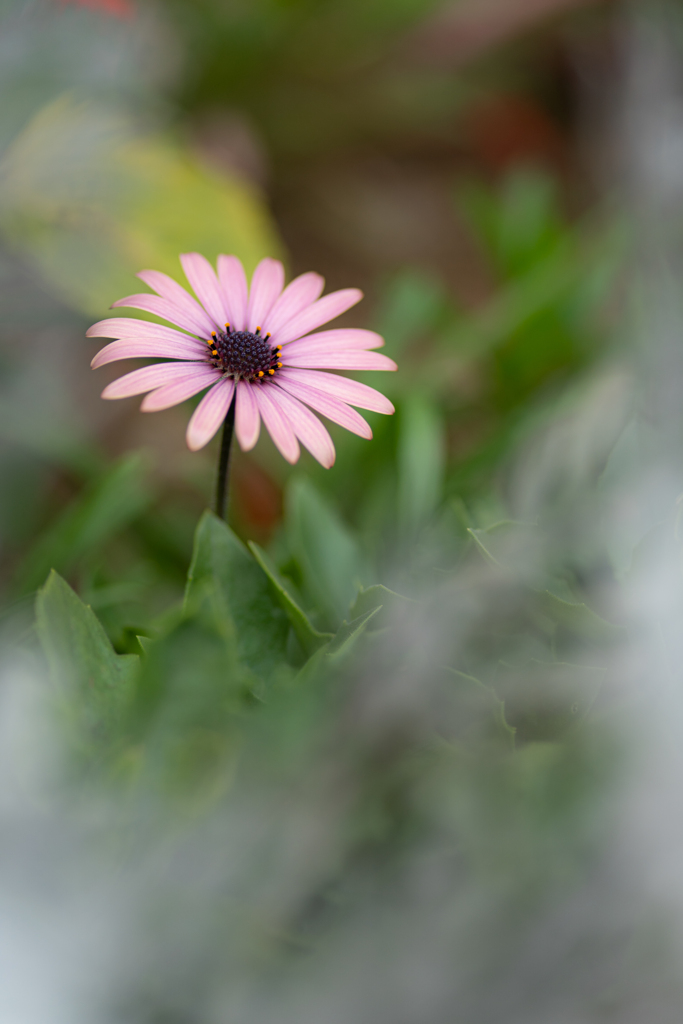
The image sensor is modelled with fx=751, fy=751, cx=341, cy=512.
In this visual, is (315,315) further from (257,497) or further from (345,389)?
(257,497)

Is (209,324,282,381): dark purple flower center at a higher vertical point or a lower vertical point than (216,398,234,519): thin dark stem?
higher

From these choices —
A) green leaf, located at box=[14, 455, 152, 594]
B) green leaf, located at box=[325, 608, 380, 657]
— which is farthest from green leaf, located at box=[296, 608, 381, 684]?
green leaf, located at box=[14, 455, 152, 594]

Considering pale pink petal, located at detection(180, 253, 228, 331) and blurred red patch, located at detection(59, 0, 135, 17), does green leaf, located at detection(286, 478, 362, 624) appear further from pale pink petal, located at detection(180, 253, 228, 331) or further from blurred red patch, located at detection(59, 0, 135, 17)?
blurred red patch, located at detection(59, 0, 135, 17)

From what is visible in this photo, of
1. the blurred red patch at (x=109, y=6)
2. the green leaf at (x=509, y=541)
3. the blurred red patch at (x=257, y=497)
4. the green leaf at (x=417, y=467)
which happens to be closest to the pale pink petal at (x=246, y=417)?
the green leaf at (x=509, y=541)

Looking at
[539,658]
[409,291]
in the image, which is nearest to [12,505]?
[409,291]

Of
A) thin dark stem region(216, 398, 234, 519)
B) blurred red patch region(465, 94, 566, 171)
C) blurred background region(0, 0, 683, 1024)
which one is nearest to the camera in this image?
blurred background region(0, 0, 683, 1024)
